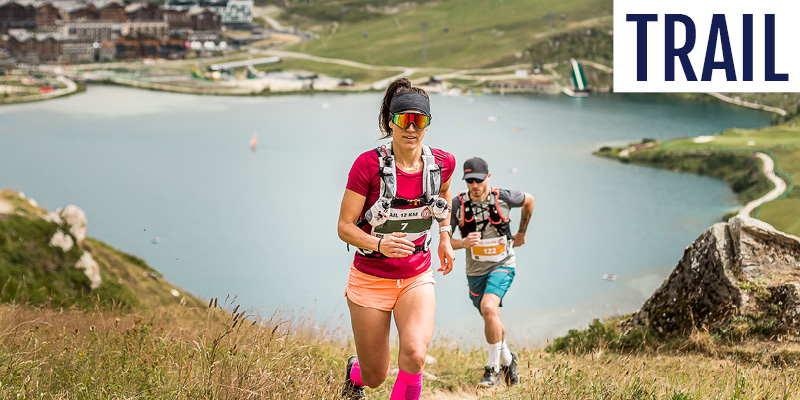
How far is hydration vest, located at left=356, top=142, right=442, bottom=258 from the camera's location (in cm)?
475

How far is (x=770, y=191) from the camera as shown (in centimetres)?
6309

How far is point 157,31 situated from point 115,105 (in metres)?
15.4

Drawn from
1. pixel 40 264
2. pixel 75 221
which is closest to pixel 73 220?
pixel 75 221

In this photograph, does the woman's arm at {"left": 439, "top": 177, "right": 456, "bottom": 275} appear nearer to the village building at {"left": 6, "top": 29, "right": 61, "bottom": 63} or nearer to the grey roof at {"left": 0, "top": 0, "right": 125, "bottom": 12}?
the village building at {"left": 6, "top": 29, "right": 61, "bottom": 63}

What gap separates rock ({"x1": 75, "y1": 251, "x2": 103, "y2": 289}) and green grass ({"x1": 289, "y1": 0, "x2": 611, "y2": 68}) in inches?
3936

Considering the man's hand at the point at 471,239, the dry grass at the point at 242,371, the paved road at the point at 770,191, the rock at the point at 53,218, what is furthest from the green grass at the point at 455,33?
the dry grass at the point at 242,371

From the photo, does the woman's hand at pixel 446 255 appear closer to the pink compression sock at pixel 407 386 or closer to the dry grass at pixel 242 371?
the pink compression sock at pixel 407 386

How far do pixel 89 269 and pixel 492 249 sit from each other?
34.6 feet

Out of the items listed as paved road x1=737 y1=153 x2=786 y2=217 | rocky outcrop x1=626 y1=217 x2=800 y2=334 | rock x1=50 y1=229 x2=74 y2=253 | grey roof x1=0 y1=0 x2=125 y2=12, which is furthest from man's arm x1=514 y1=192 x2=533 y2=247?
grey roof x1=0 y1=0 x2=125 y2=12

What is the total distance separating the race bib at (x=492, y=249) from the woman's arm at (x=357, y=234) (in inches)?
105

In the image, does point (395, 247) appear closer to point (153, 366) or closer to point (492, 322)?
point (153, 366)

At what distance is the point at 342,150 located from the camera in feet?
251

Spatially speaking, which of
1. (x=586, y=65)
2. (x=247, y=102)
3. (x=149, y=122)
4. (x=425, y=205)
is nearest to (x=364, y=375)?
(x=425, y=205)

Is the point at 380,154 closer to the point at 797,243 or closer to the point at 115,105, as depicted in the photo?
the point at 797,243
